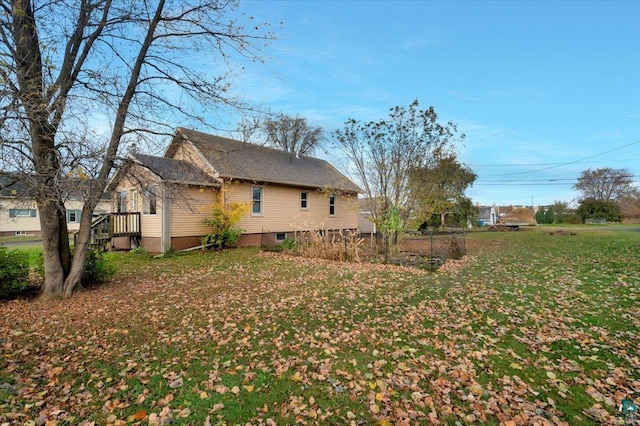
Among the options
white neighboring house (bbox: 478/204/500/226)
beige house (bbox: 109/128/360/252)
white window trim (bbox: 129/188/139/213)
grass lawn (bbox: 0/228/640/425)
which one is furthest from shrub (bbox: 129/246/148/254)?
white neighboring house (bbox: 478/204/500/226)

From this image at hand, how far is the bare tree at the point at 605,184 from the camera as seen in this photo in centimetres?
4741

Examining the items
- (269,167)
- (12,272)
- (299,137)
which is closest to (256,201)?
(269,167)

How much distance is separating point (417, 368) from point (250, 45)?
294 inches

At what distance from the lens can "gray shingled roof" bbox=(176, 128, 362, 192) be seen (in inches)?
607

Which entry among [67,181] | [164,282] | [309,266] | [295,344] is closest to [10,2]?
[67,181]

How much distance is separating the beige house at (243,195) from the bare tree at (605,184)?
45.0 meters

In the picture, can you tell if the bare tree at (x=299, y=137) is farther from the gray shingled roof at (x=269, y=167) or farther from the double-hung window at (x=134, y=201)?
the double-hung window at (x=134, y=201)

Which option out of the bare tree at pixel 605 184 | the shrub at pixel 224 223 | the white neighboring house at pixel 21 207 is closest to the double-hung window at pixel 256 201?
the shrub at pixel 224 223

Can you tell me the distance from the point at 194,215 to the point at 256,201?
3193 mm

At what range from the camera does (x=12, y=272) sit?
634cm

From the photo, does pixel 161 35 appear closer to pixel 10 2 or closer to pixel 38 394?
pixel 10 2

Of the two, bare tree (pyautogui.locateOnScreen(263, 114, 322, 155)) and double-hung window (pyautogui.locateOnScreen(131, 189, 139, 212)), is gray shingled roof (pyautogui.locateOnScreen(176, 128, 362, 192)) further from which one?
bare tree (pyautogui.locateOnScreen(263, 114, 322, 155))

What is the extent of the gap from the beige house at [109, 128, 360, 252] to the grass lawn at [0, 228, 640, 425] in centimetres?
560

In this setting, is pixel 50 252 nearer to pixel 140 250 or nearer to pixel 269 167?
pixel 140 250
